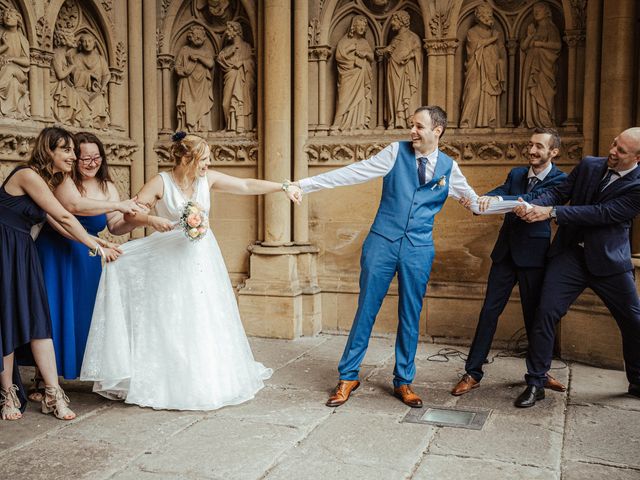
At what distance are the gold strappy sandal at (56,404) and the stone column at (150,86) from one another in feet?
11.9

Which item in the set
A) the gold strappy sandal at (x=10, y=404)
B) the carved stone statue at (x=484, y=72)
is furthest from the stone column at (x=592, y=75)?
the gold strappy sandal at (x=10, y=404)

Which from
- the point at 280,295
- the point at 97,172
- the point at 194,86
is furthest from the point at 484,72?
the point at 97,172

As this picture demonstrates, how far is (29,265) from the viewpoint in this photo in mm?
4699

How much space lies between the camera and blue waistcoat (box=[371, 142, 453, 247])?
496 cm

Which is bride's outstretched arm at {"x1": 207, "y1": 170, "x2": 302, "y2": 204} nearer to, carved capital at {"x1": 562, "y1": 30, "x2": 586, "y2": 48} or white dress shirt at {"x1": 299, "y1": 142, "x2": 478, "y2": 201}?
white dress shirt at {"x1": 299, "y1": 142, "x2": 478, "y2": 201}

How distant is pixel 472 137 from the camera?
23.4ft

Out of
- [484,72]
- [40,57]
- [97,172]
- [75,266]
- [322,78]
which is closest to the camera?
[75,266]

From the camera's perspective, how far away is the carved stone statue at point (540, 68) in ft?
22.7

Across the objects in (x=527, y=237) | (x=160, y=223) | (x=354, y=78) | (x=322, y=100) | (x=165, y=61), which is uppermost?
(x=165, y=61)

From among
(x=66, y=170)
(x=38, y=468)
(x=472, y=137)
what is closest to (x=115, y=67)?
(x=66, y=170)

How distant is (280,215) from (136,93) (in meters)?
2.12

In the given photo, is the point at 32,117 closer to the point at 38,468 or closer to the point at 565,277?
the point at 38,468

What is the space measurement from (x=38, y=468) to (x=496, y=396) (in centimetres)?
315

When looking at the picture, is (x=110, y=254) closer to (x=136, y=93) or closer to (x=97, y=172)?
(x=97, y=172)
